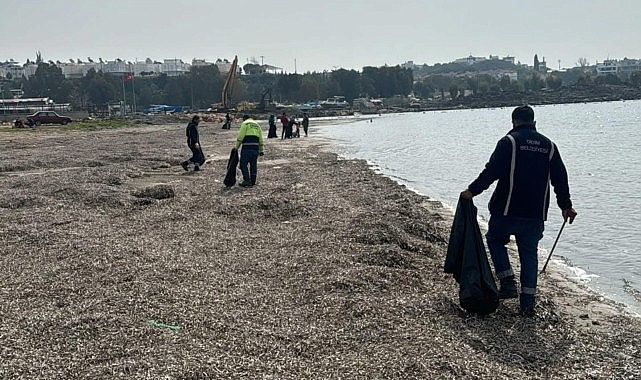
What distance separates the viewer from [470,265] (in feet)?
22.9

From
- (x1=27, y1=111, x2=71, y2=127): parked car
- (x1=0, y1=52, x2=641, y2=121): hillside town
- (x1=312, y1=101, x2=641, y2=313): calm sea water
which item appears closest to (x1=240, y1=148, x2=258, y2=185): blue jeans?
(x1=312, y1=101, x2=641, y2=313): calm sea water

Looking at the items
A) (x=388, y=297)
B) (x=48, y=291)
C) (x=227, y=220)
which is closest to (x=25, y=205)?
(x=227, y=220)

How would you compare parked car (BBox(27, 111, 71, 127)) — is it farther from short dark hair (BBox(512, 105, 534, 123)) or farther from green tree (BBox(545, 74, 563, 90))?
green tree (BBox(545, 74, 563, 90))

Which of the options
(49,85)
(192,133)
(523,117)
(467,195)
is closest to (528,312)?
(467,195)

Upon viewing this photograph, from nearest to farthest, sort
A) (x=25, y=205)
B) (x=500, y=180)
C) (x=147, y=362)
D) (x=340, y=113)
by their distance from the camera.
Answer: (x=147, y=362) < (x=500, y=180) < (x=25, y=205) < (x=340, y=113)

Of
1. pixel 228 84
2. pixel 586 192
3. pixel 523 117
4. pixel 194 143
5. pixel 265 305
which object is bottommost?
pixel 586 192

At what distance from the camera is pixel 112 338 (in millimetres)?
5887

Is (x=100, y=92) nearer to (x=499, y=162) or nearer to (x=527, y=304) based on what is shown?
(x=499, y=162)

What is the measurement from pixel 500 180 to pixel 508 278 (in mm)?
1042

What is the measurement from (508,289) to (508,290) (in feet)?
0.03

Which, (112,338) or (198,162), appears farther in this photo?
(198,162)

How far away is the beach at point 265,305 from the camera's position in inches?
215

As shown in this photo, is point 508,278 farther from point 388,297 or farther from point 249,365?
point 249,365

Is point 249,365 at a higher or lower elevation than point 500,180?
lower
